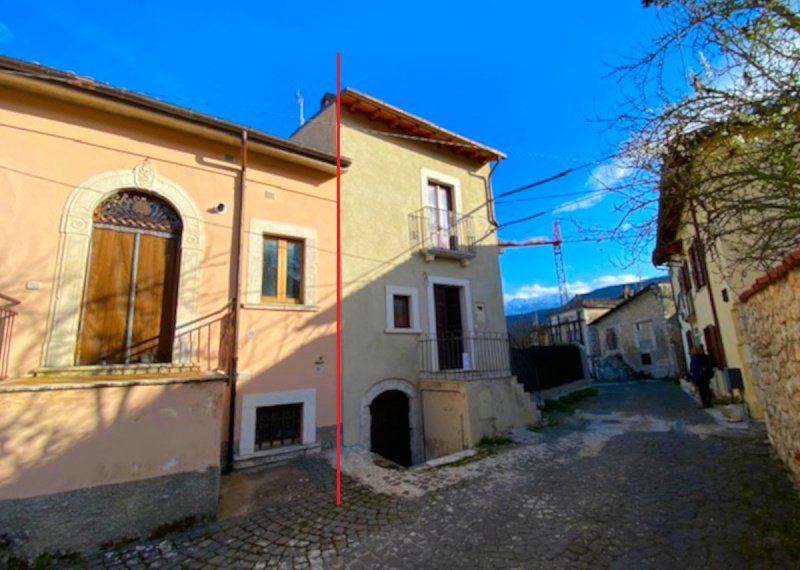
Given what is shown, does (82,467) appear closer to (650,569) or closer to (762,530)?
(650,569)

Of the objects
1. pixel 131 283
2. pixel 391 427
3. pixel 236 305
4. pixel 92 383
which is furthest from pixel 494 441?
pixel 131 283

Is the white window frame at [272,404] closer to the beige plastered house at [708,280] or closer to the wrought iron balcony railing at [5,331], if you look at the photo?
the wrought iron balcony railing at [5,331]

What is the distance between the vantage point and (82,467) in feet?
13.2

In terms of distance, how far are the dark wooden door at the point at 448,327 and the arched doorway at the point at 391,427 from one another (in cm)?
169

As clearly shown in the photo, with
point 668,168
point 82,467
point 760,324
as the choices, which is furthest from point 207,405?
point 760,324

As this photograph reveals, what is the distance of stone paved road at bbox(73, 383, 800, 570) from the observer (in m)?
3.50

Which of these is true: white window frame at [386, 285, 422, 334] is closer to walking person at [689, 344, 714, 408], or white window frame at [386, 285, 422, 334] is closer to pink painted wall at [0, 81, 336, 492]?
pink painted wall at [0, 81, 336, 492]

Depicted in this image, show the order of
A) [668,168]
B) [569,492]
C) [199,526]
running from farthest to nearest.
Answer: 1. [569,492]
2. [199,526]
3. [668,168]

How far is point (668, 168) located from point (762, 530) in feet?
12.0

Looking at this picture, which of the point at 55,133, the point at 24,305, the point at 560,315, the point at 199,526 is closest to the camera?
the point at 199,526

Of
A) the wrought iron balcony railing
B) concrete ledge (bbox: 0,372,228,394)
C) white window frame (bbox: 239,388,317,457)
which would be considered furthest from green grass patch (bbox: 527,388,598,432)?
the wrought iron balcony railing

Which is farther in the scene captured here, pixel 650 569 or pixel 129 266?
pixel 129 266

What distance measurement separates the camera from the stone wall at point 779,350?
3953mm

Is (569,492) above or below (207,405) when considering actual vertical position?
below
